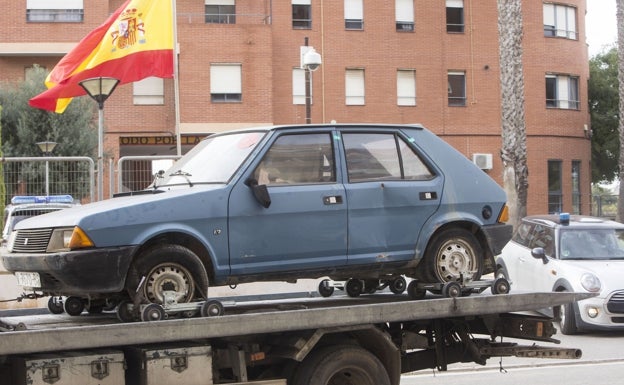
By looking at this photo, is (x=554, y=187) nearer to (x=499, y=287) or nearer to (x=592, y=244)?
(x=592, y=244)

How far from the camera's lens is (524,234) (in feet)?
51.8

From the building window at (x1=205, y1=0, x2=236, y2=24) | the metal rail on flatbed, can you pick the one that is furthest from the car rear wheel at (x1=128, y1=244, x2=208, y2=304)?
the building window at (x1=205, y1=0, x2=236, y2=24)

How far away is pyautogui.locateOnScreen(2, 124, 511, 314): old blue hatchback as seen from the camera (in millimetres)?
6383

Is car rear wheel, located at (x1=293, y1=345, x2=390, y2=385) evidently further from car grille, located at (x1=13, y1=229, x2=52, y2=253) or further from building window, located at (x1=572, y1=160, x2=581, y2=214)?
building window, located at (x1=572, y1=160, x2=581, y2=214)

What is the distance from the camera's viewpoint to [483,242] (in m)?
7.82

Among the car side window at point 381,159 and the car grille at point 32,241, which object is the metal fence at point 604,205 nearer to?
the car side window at point 381,159

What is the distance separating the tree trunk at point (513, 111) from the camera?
76.9 feet

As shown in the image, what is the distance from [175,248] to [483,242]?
277cm

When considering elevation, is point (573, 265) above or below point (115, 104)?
below

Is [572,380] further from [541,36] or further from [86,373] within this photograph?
[541,36]

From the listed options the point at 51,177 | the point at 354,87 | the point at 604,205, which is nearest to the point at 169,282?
the point at 51,177

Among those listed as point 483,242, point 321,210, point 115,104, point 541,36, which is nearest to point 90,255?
point 321,210

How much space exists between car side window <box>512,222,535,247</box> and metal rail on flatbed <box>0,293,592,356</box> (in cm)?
786

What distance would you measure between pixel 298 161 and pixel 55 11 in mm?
30009
